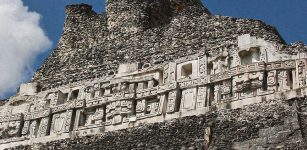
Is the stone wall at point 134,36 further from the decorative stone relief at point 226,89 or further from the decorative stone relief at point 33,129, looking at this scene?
the decorative stone relief at point 33,129

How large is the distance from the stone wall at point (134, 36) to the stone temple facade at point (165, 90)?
30mm

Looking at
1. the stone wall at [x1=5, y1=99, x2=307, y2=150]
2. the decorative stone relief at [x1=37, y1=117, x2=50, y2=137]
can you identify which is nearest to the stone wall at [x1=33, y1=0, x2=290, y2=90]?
the decorative stone relief at [x1=37, y1=117, x2=50, y2=137]

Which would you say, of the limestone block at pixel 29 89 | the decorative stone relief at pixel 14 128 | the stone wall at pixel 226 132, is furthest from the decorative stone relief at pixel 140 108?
the limestone block at pixel 29 89

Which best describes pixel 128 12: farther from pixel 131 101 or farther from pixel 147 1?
pixel 131 101

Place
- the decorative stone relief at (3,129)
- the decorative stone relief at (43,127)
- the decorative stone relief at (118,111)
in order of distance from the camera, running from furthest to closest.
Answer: the decorative stone relief at (3,129) < the decorative stone relief at (43,127) < the decorative stone relief at (118,111)

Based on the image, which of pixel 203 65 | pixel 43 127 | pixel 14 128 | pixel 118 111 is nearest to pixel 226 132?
pixel 203 65

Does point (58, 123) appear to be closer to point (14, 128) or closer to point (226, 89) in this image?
point (14, 128)

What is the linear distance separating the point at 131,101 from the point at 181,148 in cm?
224

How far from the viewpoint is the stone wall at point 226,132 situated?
1212 centimetres

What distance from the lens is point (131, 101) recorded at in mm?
14766

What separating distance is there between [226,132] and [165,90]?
7.05 ft

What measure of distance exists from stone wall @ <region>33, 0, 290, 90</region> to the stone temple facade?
30mm

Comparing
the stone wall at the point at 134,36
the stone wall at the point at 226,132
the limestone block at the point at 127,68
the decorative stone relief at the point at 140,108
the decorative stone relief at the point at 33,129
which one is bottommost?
the stone wall at the point at 226,132

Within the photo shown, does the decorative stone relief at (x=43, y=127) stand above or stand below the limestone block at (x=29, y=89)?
below
